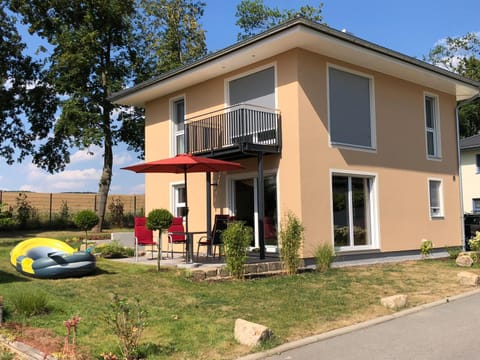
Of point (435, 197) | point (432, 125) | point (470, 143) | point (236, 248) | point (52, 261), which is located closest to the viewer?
point (236, 248)

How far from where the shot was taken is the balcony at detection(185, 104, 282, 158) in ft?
39.0

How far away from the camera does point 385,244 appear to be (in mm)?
13461

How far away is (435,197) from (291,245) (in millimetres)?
7722

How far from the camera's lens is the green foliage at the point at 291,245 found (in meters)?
Answer: 10.2

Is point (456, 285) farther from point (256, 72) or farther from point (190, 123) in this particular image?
point (190, 123)

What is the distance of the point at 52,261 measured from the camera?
9508 millimetres

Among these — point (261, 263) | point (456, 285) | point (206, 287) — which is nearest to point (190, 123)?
point (261, 263)

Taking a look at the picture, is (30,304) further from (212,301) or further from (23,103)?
(23,103)

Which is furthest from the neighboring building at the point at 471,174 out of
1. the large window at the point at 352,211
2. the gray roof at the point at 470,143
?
the large window at the point at 352,211

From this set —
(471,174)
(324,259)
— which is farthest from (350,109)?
(471,174)

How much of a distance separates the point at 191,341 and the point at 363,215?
8739mm

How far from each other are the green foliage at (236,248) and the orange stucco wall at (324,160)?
2.41m

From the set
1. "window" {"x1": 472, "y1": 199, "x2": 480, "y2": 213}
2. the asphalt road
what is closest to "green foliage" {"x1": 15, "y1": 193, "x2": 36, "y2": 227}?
the asphalt road

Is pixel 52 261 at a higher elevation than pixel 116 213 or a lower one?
lower
